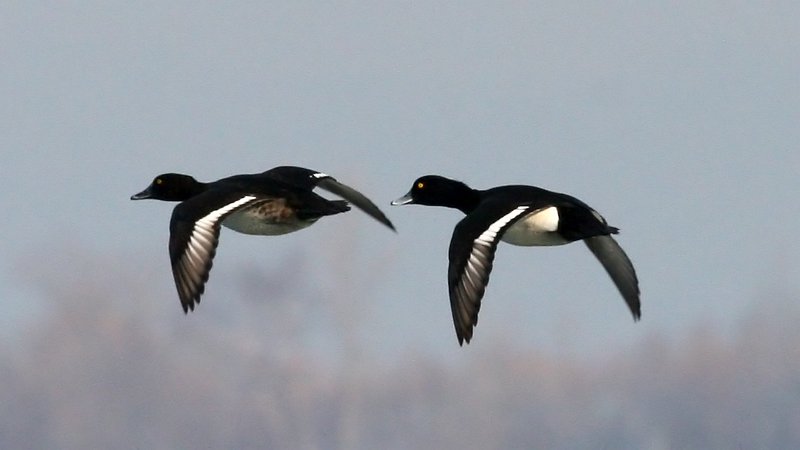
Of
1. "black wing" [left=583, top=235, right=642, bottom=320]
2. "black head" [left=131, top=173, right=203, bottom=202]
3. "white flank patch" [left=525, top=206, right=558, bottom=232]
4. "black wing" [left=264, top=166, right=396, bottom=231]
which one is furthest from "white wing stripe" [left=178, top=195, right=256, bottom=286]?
"black wing" [left=583, top=235, right=642, bottom=320]

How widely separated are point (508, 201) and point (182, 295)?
3.41 m

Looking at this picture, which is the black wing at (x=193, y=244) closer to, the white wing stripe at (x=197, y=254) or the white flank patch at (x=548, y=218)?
the white wing stripe at (x=197, y=254)

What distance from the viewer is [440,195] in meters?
21.1

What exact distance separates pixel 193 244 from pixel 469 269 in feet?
8.22

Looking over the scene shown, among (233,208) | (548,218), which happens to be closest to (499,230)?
(548,218)

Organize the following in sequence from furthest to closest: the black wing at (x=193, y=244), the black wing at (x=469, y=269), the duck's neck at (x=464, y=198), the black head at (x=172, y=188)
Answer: the black head at (x=172, y=188) → the duck's neck at (x=464, y=198) → the black wing at (x=193, y=244) → the black wing at (x=469, y=269)

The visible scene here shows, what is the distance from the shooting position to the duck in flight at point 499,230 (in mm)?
18078

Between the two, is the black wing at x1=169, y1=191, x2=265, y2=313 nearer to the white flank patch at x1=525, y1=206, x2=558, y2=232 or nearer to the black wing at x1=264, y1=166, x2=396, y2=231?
the black wing at x1=264, y1=166, x2=396, y2=231

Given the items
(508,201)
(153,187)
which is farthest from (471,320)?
(153,187)

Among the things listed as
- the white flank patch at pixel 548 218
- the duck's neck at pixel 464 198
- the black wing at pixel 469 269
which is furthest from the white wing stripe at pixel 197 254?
the white flank patch at pixel 548 218

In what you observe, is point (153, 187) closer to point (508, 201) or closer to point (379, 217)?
point (379, 217)

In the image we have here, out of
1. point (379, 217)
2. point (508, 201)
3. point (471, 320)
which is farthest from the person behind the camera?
point (379, 217)

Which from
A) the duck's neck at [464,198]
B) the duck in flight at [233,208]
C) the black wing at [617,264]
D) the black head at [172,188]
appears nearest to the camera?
the duck in flight at [233,208]

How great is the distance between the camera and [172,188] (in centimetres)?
2159
